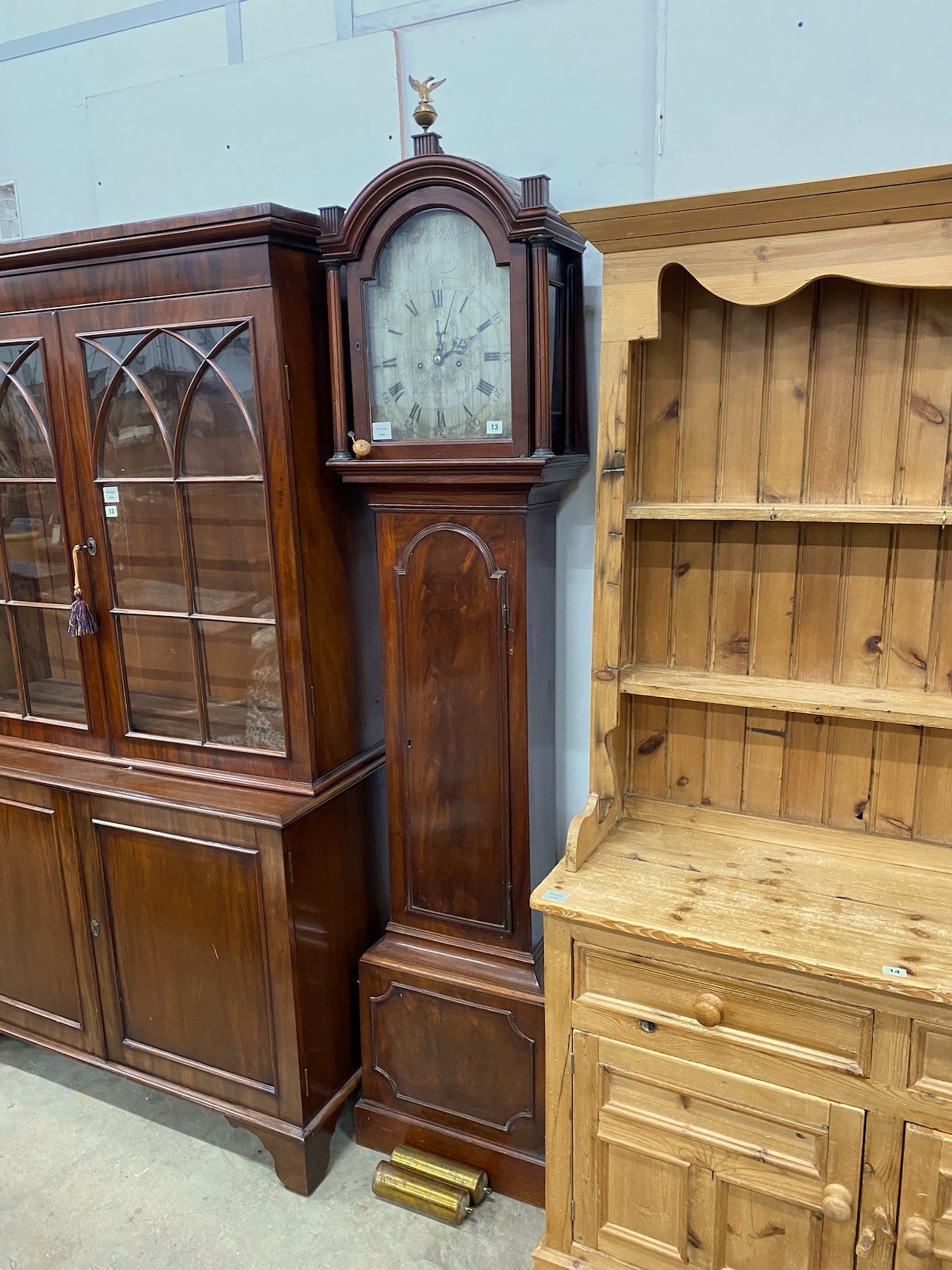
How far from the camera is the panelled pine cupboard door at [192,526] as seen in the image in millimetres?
1909

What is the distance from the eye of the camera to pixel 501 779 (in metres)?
1.94

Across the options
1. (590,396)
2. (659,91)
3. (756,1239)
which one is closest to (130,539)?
(590,396)

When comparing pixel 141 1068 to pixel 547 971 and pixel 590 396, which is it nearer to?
pixel 547 971

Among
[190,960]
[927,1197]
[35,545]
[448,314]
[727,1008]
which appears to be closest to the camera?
[927,1197]

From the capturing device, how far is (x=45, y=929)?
7.61 ft

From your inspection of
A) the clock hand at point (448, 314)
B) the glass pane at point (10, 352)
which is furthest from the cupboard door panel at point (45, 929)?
the clock hand at point (448, 314)

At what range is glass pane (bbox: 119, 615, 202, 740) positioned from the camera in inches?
83.6

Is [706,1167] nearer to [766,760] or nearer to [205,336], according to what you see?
[766,760]

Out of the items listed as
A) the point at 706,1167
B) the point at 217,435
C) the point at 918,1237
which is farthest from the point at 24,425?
the point at 918,1237

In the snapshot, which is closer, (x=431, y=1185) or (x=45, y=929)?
(x=431, y=1185)

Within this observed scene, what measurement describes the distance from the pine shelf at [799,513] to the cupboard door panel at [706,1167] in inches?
37.8

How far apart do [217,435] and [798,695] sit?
4.28ft

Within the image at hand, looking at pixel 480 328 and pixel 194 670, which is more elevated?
pixel 480 328

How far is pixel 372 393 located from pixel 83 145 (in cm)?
127
